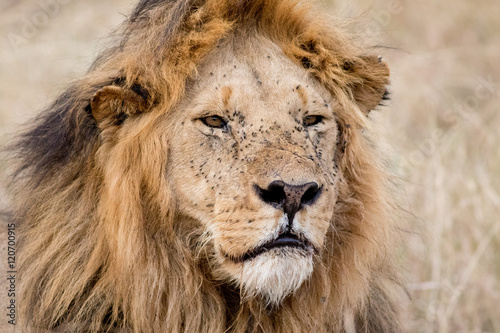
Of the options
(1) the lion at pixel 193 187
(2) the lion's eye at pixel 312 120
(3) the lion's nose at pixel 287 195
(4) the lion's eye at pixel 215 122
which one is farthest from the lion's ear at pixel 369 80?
(3) the lion's nose at pixel 287 195

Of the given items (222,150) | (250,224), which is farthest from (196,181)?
(250,224)

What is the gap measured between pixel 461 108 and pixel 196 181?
490cm

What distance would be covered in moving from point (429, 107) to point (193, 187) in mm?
5101

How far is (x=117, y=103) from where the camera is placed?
272cm

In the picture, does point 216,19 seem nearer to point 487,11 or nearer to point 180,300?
point 180,300

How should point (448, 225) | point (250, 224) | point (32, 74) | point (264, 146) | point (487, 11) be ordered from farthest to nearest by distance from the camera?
point (487, 11) < point (32, 74) < point (448, 225) < point (264, 146) < point (250, 224)

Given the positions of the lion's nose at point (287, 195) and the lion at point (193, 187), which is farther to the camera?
the lion at point (193, 187)

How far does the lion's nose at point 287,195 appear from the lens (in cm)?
240

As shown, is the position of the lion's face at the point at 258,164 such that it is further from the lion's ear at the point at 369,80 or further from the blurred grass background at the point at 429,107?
the blurred grass background at the point at 429,107

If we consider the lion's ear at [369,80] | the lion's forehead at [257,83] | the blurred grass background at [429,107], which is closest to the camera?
the lion's forehead at [257,83]

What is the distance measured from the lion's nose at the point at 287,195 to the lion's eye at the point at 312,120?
471mm

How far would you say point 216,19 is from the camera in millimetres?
2848

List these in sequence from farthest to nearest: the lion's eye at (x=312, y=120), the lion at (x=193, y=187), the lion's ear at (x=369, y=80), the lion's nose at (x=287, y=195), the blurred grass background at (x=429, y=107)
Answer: the blurred grass background at (x=429, y=107), the lion's ear at (x=369, y=80), the lion's eye at (x=312, y=120), the lion at (x=193, y=187), the lion's nose at (x=287, y=195)

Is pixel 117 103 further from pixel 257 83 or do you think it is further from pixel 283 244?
pixel 283 244
